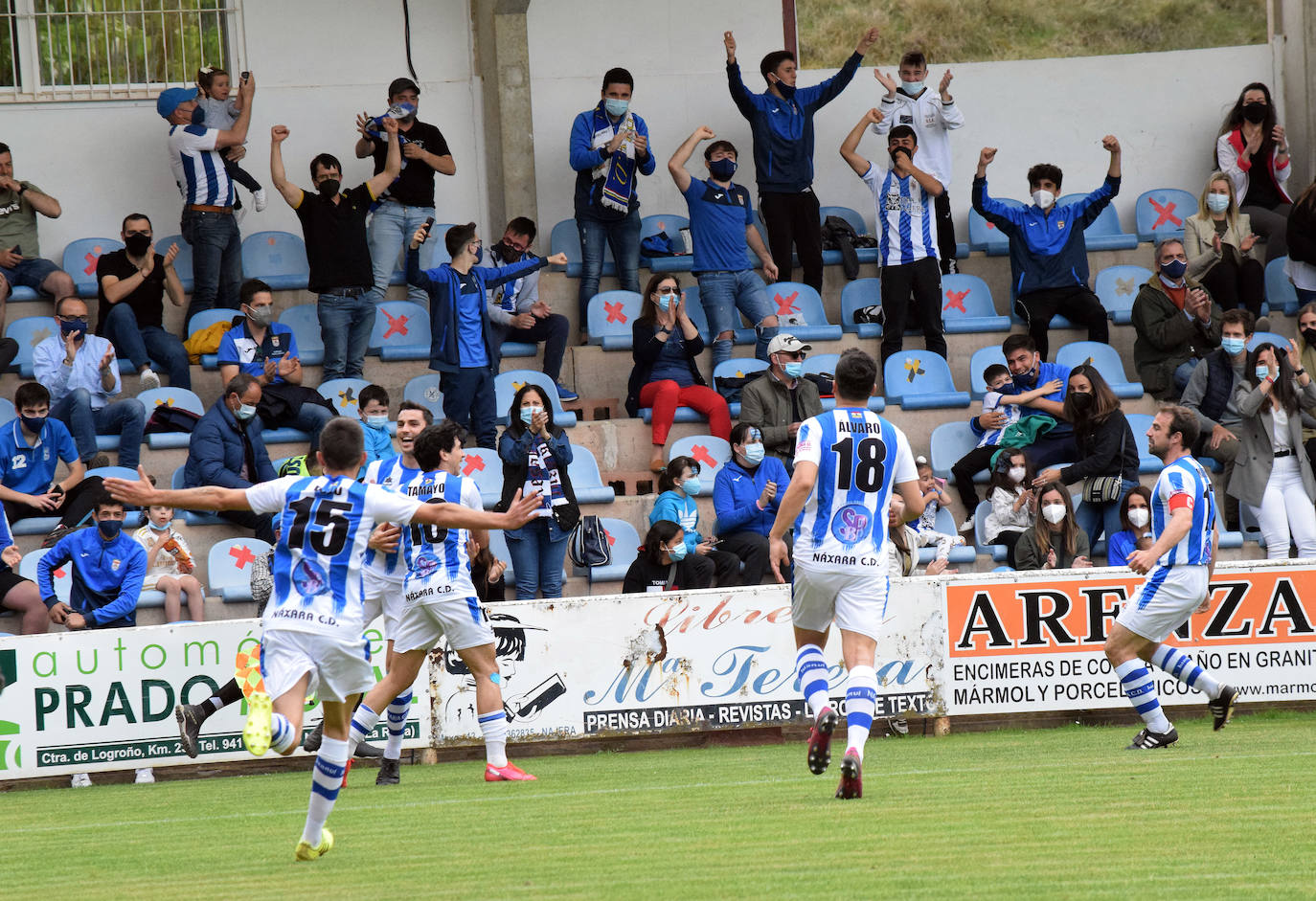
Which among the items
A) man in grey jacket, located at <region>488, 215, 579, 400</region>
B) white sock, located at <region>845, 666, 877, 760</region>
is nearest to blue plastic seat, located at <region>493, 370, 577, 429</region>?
man in grey jacket, located at <region>488, 215, 579, 400</region>

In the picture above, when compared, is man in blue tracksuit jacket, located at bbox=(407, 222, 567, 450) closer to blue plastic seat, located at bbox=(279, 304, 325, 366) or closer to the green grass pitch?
blue plastic seat, located at bbox=(279, 304, 325, 366)

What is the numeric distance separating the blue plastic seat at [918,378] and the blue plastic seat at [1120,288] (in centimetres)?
232

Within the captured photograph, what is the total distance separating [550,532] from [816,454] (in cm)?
559

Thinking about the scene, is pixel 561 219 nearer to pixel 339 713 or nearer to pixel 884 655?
pixel 884 655

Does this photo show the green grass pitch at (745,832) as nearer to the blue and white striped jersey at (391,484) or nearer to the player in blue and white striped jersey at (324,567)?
the player in blue and white striped jersey at (324,567)

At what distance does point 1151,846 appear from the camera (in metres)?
5.52

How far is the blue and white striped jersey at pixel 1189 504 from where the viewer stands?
9.41 metres

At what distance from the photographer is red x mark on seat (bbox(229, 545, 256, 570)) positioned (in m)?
13.2

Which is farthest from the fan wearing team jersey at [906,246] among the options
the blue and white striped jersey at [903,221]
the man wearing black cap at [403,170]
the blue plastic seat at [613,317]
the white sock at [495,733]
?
the white sock at [495,733]

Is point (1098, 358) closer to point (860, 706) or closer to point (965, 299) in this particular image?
point (965, 299)

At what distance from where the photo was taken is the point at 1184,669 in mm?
9625

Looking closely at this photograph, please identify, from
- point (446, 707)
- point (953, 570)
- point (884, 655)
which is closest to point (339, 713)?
point (446, 707)

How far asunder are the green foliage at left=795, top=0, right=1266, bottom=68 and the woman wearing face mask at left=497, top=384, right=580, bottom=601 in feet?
27.6

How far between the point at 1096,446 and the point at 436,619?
6.84 m
